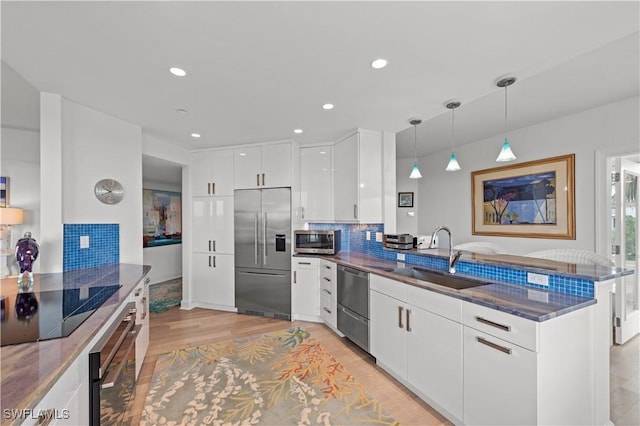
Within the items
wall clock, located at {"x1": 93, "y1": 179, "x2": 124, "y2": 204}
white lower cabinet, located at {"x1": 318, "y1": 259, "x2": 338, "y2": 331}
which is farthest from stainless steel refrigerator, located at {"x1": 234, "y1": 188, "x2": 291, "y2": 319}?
wall clock, located at {"x1": 93, "y1": 179, "x2": 124, "y2": 204}

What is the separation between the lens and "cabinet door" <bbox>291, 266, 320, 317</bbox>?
11.8 ft

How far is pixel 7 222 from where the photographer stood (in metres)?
2.91

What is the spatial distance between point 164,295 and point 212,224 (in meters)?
1.89

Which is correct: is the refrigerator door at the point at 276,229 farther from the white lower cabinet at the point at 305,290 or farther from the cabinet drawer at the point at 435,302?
the cabinet drawer at the point at 435,302

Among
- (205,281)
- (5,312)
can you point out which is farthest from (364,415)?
(205,281)

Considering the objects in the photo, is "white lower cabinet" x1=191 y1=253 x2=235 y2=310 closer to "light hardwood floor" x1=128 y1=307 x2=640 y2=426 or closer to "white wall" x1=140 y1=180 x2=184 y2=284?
"light hardwood floor" x1=128 y1=307 x2=640 y2=426

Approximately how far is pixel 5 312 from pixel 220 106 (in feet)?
6.82

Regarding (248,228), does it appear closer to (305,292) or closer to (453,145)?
(305,292)

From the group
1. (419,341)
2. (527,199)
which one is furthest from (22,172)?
(527,199)

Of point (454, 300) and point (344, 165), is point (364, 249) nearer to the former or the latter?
point (344, 165)

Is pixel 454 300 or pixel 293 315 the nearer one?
pixel 454 300

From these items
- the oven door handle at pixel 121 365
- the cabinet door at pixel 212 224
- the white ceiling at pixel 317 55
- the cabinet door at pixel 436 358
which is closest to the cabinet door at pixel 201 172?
the cabinet door at pixel 212 224

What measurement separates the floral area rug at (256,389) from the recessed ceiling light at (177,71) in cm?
248

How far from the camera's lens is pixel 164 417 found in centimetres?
187
